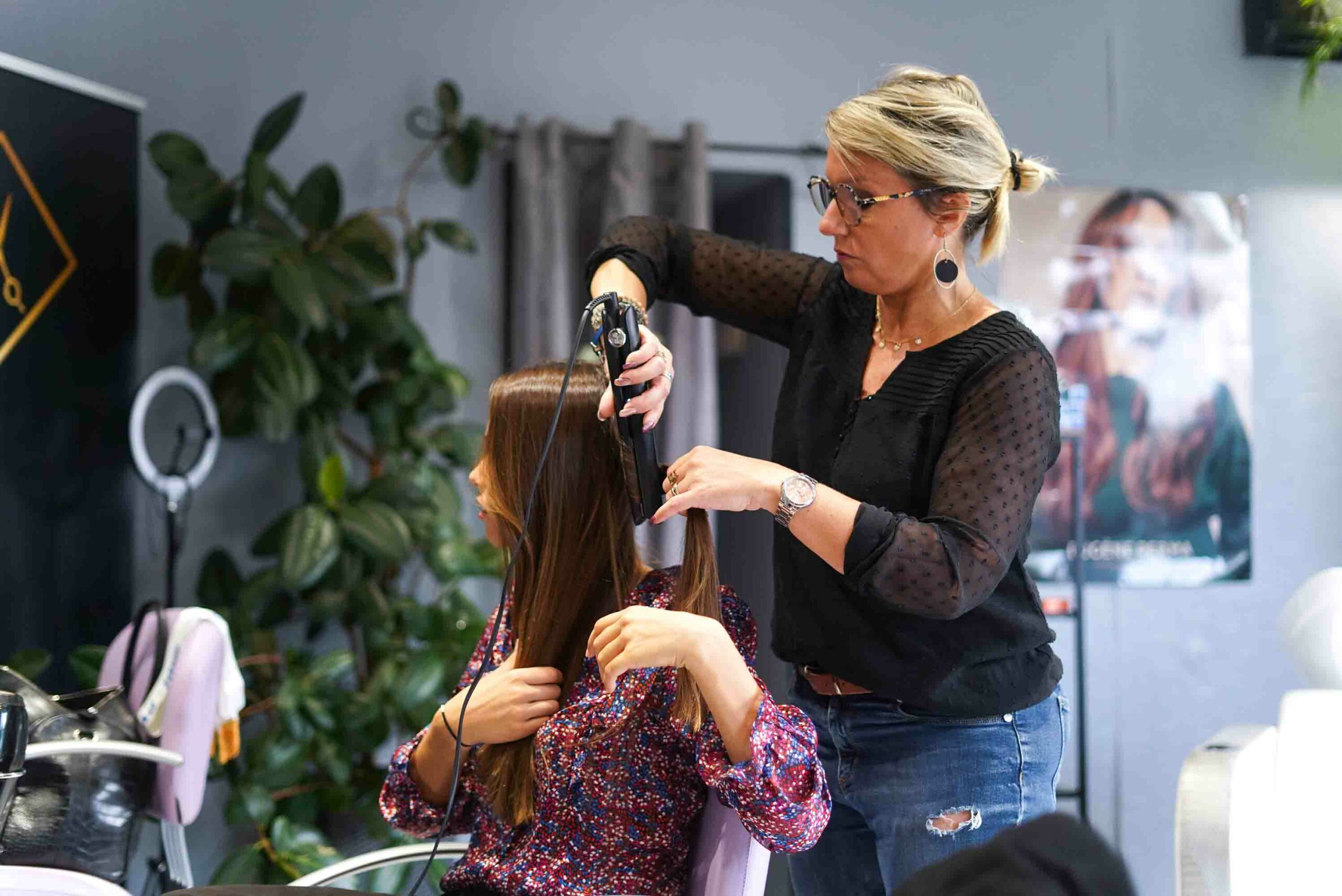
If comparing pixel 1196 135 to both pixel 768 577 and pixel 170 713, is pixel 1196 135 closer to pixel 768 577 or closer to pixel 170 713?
pixel 768 577

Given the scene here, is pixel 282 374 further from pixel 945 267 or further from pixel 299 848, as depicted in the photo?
pixel 945 267

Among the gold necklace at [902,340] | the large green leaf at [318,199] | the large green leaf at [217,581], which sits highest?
the large green leaf at [318,199]

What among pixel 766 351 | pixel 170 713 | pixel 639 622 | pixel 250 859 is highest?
pixel 766 351

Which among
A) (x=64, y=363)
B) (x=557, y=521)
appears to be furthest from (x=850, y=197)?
(x=64, y=363)

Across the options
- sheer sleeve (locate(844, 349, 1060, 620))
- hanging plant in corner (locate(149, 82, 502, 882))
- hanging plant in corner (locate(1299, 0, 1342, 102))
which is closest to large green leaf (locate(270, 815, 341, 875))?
hanging plant in corner (locate(149, 82, 502, 882))

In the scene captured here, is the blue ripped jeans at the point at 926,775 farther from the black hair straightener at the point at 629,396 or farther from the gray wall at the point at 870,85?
the gray wall at the point at 870,85

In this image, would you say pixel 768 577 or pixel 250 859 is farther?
pixel 768 577

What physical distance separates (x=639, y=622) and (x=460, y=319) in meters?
2.58

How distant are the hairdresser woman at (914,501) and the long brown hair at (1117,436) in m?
2.14

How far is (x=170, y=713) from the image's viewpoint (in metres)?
2.38

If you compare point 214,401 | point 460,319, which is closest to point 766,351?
point 460,319

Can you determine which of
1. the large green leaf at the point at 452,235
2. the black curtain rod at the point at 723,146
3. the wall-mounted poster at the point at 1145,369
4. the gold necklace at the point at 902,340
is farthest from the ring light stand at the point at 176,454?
the wall-mounted poster at the point at 1145,369

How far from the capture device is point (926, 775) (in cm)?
138

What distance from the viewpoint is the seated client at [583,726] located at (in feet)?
4.16
